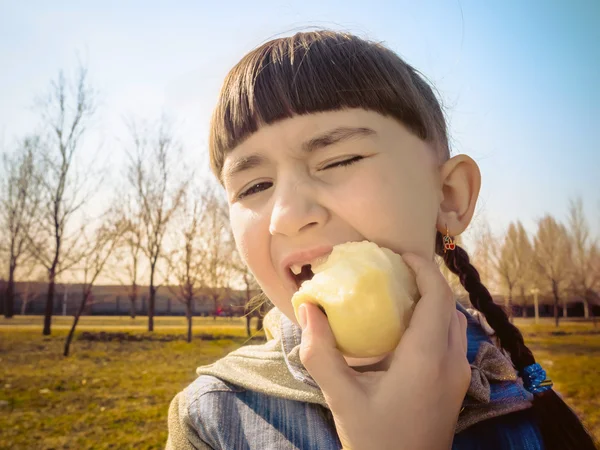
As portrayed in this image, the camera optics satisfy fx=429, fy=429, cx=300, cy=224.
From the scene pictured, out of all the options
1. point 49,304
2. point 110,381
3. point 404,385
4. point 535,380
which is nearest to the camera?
point 404,385

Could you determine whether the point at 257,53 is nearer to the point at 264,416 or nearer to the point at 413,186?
the point at 413,186

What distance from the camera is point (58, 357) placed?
9836mm

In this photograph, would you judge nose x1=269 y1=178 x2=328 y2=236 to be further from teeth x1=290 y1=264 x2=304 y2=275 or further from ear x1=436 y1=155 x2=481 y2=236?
ear x1=436 y1=155 x2=481 y2=236

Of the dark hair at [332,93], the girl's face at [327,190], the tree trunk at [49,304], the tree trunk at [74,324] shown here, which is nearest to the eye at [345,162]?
the girl's face at [327,190]

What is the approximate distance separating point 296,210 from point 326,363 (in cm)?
42

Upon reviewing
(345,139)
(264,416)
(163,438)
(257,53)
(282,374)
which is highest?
(257,53)

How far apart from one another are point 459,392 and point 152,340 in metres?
13.1

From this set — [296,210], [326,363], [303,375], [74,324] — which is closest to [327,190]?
[296,210]

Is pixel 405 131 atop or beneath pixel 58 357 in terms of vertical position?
atop

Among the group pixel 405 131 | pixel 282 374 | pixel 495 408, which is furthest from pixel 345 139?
pixel 495 408

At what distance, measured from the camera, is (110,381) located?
7.82m

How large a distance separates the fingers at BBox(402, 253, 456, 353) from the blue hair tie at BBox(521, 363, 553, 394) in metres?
0.85

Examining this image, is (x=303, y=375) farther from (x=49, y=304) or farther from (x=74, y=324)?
(x=49, y=304)

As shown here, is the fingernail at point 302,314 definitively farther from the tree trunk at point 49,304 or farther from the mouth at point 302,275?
the tree trunk at point 49,304
